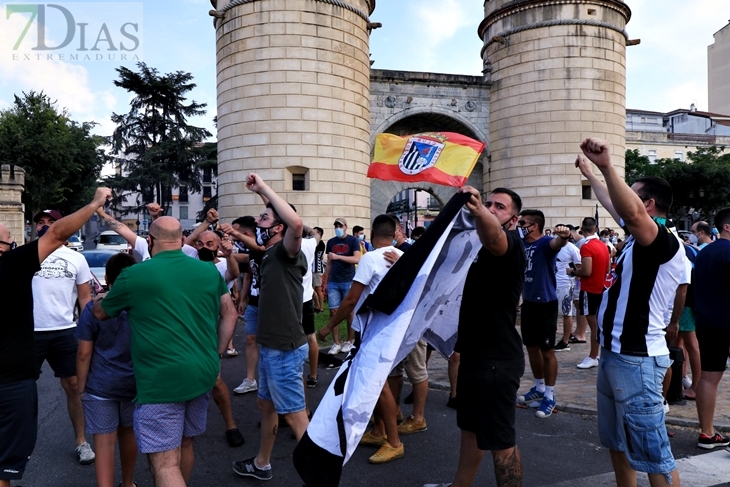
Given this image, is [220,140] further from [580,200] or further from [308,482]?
[308,482]

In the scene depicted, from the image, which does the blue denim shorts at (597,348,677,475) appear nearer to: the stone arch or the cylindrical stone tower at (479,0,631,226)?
the cylindrical stone tower at (479,0,631,226)

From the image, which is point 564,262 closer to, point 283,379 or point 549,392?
point 549,392

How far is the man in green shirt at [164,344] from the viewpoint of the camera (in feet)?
10.4

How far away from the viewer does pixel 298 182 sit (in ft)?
61.3

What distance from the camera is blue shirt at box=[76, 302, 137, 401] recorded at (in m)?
3.59

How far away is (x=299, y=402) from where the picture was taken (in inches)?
167

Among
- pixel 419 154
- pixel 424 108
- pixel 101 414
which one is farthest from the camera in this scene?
pixel 424 108

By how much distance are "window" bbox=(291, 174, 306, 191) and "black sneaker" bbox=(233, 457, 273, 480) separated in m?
14.7

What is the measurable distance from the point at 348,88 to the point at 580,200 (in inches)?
403

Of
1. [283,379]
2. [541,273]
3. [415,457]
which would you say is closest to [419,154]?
[541,273]

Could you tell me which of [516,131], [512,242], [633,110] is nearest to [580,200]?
[516,131]

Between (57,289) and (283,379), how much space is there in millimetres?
2207

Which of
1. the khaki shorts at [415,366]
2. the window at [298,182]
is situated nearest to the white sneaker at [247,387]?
the khaki shorts at [415,366]

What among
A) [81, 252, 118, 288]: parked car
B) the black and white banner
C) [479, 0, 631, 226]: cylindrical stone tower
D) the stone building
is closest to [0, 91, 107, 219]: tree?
the stone building
